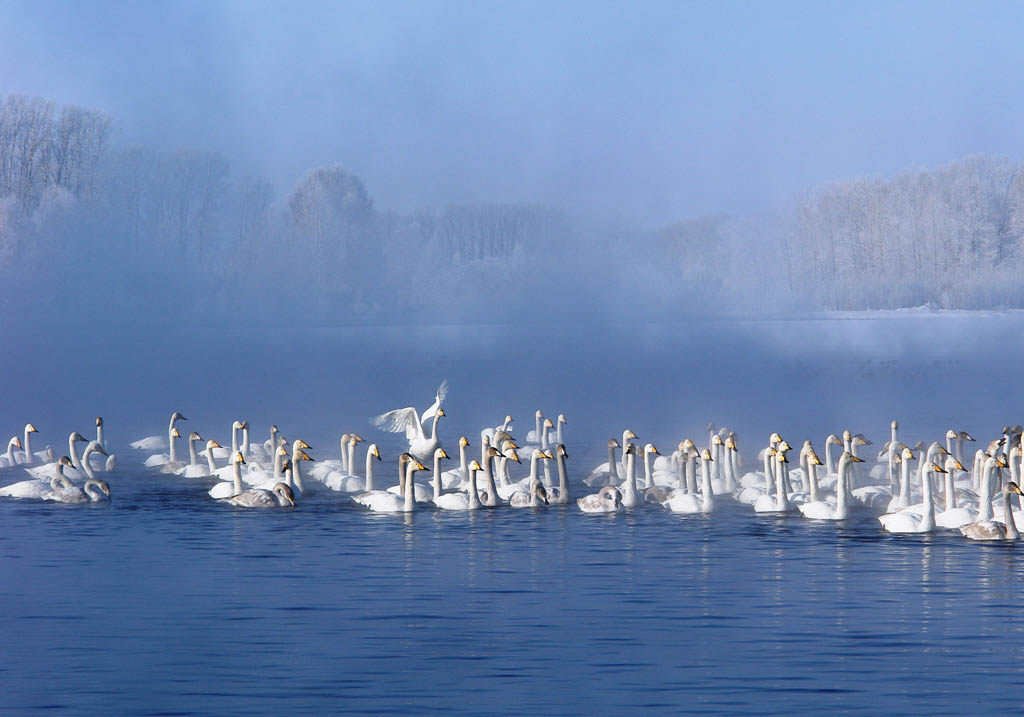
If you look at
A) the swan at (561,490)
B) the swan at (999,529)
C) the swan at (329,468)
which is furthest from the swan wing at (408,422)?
the swan at (999,529)

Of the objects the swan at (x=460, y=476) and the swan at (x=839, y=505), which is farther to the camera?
the swan at (x=460, y=476)

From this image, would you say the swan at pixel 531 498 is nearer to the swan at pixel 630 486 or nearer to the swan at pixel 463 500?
the swan at pixel 463 500

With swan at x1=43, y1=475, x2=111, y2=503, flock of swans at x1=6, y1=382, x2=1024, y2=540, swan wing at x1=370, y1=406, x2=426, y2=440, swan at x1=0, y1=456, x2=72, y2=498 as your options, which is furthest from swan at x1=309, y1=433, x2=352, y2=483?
swan at x1=0, y1=456, x2=72, y2=498


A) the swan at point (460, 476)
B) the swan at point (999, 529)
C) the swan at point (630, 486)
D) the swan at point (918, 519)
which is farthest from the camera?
the swan at point (460, 476)

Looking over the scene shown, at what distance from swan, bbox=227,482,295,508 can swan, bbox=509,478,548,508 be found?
3.86 metres

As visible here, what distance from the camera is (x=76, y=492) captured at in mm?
26125

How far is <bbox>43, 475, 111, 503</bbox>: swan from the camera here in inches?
1026

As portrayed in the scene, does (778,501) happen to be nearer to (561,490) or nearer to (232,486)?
(561,490)

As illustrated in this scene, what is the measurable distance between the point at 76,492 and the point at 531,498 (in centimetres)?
801

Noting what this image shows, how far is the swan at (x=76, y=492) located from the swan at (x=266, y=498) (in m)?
2.51

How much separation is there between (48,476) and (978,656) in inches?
777

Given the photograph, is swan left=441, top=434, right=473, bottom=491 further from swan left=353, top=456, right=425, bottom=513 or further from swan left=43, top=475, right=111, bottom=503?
swan left=43, top=475, right=111, bottom=503

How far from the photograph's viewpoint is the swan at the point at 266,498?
25469 millimetres

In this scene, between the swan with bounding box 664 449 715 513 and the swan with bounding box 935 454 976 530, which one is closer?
the swan with bounding box 935 454 976 530
